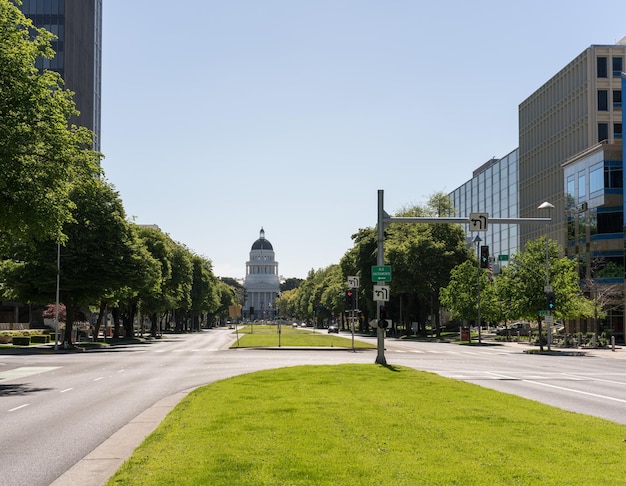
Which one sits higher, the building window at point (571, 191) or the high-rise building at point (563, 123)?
the high-rise building at point (563, 123)

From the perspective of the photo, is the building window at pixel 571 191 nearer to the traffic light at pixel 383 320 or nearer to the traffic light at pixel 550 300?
the traffic light at pixel 550 300

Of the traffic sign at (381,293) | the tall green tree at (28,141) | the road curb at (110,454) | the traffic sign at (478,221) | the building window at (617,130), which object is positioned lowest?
the road curb at (110,454)

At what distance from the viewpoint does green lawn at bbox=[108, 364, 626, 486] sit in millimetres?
8453

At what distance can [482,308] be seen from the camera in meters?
78.8

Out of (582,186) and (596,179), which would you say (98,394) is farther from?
(582,186)

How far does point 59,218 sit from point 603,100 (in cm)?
7260

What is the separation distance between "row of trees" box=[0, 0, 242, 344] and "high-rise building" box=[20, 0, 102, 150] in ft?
86.7

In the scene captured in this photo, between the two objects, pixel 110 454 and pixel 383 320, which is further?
pixel 383 320

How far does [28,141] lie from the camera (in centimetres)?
2653

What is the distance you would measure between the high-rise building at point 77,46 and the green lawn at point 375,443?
89147 millimetres

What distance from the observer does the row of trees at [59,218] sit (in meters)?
26.2

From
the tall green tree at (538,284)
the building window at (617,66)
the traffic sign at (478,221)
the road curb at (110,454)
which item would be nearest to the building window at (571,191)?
the building window at (617,66)

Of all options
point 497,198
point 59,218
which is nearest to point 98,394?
point 59,218

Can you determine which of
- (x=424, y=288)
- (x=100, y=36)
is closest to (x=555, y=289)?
(x=424, y=288)
